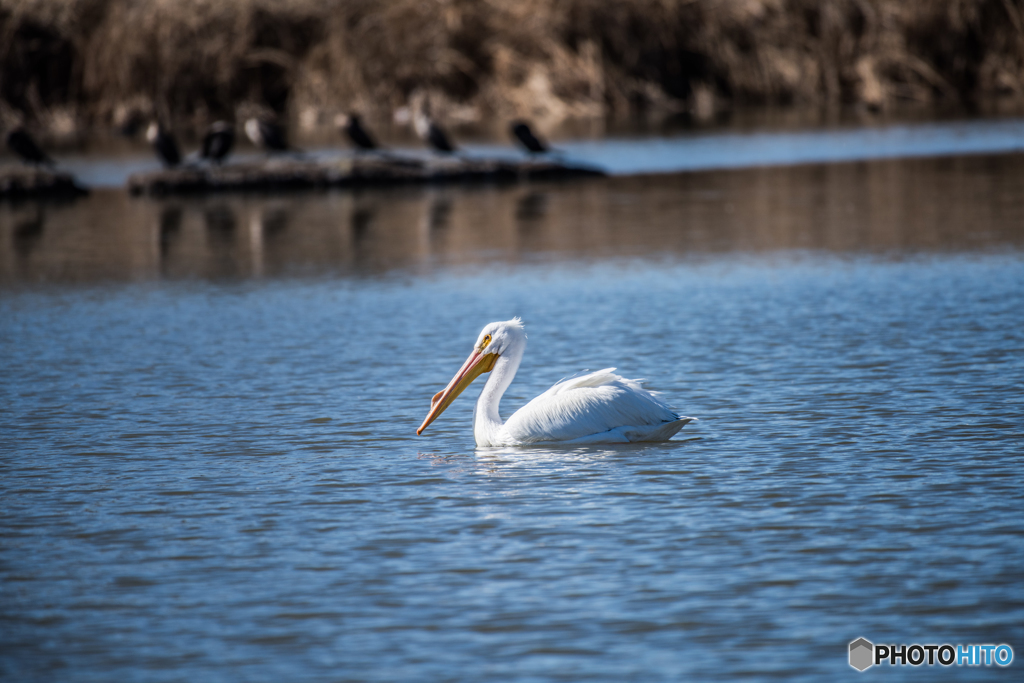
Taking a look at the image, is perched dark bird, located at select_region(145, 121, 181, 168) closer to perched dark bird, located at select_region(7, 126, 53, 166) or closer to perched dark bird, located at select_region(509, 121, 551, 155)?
perched dark bird, located at select_region(7, 126, 53, 166)

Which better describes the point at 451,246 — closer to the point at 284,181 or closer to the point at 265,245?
the point at 265,245

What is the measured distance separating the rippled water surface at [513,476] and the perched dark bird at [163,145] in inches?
326

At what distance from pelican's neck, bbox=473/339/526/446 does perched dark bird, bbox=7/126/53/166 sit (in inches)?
628

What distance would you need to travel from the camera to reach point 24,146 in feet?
69.8

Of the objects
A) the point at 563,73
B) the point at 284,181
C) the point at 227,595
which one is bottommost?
the point at 227,595

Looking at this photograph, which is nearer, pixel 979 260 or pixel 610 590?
pixel 610 590

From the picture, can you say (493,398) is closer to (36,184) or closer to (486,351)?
(486,351)

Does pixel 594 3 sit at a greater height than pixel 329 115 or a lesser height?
greater

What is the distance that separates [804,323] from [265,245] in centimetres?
759

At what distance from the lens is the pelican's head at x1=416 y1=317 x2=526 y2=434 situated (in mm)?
6688

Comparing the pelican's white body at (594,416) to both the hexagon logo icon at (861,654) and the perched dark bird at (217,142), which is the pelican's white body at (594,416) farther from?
the perched dark bird at (217,142)

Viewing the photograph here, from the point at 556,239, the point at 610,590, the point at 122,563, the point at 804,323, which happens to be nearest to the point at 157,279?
the point at 556,239

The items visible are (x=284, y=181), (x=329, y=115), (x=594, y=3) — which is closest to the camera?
(x=284, y=181)

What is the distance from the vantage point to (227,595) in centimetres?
456
